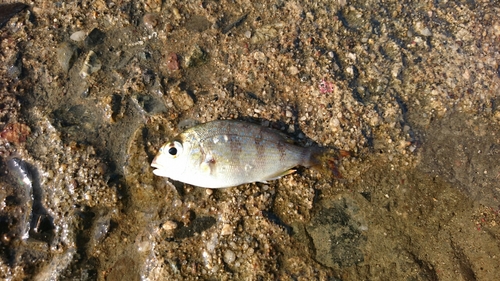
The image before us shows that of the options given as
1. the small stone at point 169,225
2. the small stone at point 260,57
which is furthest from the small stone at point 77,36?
the small stone at point 169,225

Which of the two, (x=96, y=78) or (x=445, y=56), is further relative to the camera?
(x=445, y=56)

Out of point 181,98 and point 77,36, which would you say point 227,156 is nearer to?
point 181,98

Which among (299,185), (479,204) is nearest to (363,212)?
(299,185)

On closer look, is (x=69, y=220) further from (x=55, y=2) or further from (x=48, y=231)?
(x=55, y=2)

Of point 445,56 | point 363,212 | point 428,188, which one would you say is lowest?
point 363,212

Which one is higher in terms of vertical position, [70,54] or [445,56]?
[445,56]

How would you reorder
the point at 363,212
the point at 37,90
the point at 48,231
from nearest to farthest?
the point at 48,231 < the point at 363,212 < the point at 37,90

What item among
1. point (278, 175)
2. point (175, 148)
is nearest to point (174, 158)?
point (175, 148)

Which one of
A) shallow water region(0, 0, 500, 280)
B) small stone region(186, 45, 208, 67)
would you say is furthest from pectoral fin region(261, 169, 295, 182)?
small stone region(186, 45, 208, 67)
